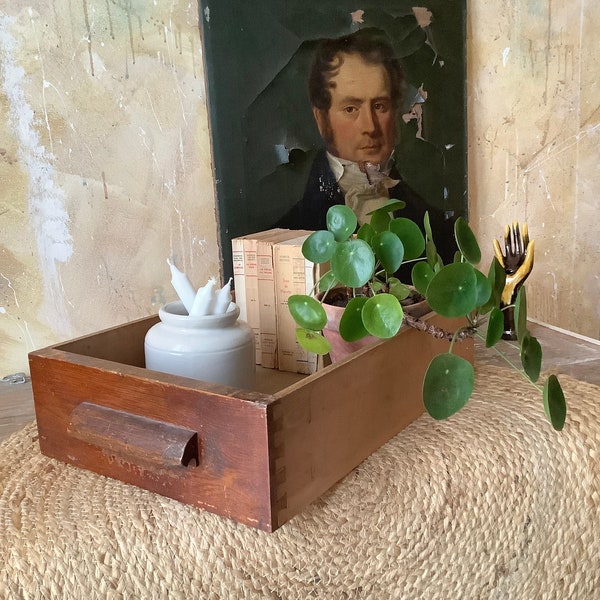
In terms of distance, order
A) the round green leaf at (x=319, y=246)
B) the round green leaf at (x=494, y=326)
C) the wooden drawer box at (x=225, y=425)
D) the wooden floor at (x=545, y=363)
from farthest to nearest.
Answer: the wooden floor at (x=545, y=363) < the round green leaf at (x=319, y=246) < the round green leaf at (x=494, y=326) < the wooden drawer box at (x=225, y=425)

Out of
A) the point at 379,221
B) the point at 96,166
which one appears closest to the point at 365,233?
the point at 379,221

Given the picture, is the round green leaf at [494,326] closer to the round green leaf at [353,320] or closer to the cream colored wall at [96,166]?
the round green leaf at [353,320]

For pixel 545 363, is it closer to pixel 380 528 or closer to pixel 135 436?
pixel 380 528

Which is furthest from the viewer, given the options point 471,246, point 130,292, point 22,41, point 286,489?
point 130,292

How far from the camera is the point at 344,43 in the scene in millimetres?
1705

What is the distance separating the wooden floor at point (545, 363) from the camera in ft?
4.00

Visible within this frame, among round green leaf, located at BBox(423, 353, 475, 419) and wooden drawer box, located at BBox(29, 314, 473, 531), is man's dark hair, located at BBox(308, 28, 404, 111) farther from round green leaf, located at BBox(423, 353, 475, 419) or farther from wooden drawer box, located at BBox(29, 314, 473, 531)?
round green leaf, located at BBox(423, 353, 475, 419)

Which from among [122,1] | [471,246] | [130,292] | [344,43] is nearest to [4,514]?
[471,246]

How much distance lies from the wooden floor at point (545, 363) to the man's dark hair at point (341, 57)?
78 centimetres

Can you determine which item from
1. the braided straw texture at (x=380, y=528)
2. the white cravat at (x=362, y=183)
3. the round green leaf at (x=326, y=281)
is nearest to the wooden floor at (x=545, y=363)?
the braided straw texture at (x=380, y=528)

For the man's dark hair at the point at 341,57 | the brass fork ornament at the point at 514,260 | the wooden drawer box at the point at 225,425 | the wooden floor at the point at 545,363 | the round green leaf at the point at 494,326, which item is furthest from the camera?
the man's dark hair at the point at 341,57

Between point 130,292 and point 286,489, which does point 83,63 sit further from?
point 286,489

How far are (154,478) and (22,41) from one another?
109 centimetres

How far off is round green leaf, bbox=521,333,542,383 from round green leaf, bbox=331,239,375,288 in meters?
0.20
